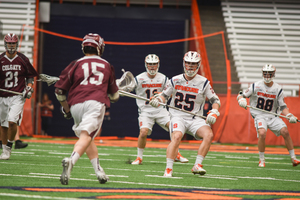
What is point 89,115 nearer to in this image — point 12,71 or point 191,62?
point 191,62

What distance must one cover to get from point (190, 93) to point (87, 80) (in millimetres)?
2085

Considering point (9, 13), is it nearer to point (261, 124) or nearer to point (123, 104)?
point (123, 104)

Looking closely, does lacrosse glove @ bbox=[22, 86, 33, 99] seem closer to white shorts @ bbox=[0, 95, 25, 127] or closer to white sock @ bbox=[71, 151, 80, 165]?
white shorts @ bbox=[0, 95, 25, 127]

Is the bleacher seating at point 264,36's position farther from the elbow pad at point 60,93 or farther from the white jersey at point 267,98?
the elbow pad at point 60,93

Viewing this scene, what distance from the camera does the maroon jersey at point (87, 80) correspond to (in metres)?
4.96

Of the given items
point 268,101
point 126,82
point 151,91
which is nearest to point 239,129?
point 268,101

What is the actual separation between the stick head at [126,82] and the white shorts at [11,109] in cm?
168

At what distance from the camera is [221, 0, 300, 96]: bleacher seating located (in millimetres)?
17031

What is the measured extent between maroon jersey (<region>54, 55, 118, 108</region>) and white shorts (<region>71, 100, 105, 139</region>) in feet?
0.17

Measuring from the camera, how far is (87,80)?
500cm

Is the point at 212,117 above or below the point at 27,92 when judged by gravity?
below

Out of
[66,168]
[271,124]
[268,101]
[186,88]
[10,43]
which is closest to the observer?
[66,168]

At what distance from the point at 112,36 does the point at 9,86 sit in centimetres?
1074

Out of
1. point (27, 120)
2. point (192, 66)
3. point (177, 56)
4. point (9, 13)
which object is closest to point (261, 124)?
point (192, 66)
